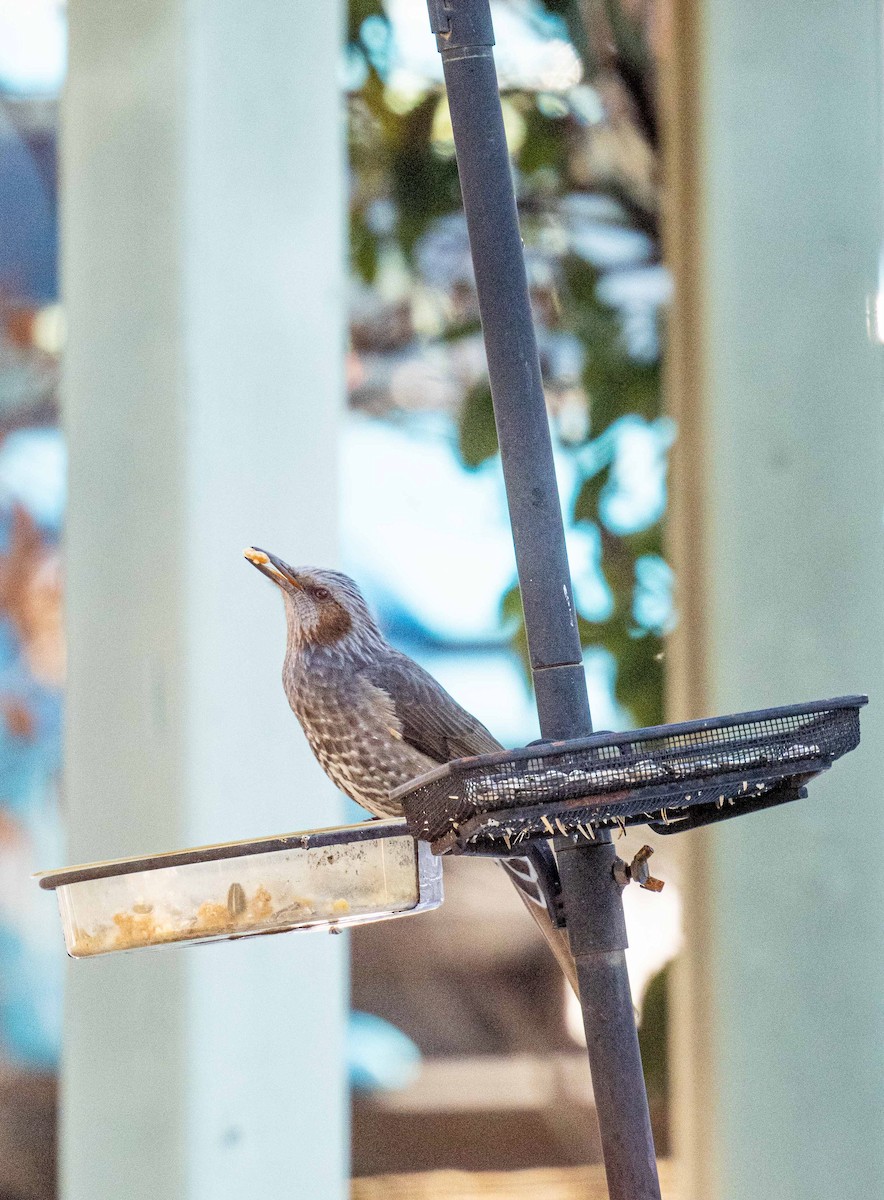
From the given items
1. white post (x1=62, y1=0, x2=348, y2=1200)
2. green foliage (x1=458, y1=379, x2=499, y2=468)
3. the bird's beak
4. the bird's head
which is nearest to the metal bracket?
the bird's beak

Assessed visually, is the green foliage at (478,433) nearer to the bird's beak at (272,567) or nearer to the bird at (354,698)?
the bird at (354,698)

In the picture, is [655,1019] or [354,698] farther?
[655,1019]

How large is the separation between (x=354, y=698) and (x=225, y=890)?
0.67 meters

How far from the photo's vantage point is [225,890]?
3.21ft

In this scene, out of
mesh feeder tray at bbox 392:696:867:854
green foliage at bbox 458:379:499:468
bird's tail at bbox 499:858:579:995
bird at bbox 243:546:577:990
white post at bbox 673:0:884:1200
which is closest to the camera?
mesh feeder tray at bbox 392:696:867:854

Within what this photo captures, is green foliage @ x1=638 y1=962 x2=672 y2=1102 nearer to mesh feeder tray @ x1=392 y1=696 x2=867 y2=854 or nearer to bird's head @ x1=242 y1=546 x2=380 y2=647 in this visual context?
bird's head @ x1=242 y1=546 x2=380 y2=647

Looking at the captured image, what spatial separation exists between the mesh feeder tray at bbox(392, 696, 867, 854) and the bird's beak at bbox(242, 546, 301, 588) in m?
0.47

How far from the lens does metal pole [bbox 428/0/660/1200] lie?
0.91m

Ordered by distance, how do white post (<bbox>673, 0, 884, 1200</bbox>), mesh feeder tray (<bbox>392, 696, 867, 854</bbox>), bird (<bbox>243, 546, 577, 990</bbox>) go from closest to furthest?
1. mesh feeder tray (<bbox>392, 696, 867, 854</bbox>)
2. bird (<bbox>243, 546, 577, 990</bbox>)
3. white post (<bbox>673, 0, 884, 1200</bbox>)

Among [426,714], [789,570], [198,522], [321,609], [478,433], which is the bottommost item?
[426,714]

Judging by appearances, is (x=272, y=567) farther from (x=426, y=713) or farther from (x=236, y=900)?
(x=236, y=900)

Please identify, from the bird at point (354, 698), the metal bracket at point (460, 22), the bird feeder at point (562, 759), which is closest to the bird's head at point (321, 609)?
the bird at point (354, 698)

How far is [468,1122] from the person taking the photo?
367 cm

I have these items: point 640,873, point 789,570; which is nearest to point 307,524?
point 789,570
